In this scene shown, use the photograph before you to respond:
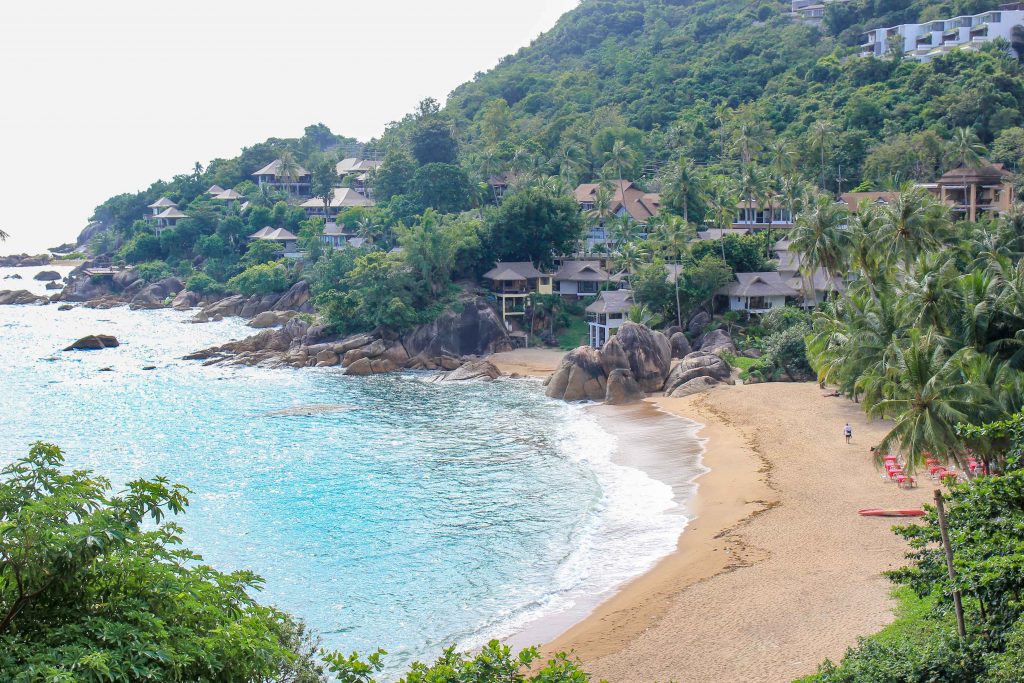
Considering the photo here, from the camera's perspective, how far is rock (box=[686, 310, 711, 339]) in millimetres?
59031

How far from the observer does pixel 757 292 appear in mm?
59125

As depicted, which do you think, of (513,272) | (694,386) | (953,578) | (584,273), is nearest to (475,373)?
(513,272)

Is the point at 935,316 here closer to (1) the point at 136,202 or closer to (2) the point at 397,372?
(2) the point at 397,372

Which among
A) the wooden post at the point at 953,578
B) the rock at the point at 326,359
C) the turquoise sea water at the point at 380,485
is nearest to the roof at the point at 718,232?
the turquoise sea water at the point at 380,485

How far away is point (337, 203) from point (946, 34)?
7029cm

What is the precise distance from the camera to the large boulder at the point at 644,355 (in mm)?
49750

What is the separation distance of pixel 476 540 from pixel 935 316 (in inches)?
623

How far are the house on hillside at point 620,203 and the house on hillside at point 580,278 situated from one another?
515 centimetres

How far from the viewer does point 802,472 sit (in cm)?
3272

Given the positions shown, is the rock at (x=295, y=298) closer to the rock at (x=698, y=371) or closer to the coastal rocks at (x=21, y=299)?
the coastal rocks at (x=21, y=299)

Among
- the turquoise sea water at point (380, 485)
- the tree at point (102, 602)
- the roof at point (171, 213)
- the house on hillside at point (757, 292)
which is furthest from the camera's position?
the roof at point (171, 213)

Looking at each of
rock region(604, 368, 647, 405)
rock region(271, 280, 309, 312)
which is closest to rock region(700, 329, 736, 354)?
rock region(604, 368, 647, 405)

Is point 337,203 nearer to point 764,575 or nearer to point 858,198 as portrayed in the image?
point 858,198

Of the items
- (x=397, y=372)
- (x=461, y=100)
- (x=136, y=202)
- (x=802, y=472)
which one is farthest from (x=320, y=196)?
(x=802, y=472)
